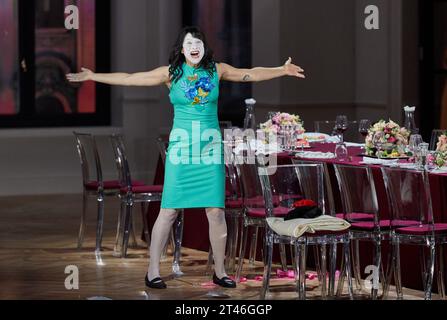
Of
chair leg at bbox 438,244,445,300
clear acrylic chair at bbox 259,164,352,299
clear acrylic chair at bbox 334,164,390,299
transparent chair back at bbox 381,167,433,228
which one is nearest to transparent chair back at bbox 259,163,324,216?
clear acrylic chair at bbox 259,164,352,299

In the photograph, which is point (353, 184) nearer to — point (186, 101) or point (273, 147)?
point (186, 101)

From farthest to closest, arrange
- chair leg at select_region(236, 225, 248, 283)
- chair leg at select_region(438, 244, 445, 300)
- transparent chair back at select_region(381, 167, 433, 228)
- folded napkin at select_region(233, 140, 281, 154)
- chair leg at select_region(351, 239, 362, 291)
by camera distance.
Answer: folded napkin at select_region(233, 140, 281, 154), chair leg at select_region(236, 225, 248, 283), chair leg at select_region(351, 239, 362, 291), chair leg at select_region(438, 244, 445, 300), transparent chair back at select_region(381, 167, 433, 228)

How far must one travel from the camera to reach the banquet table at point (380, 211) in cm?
742

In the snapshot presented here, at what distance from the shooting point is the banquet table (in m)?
7.42

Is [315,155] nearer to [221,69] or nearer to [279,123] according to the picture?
[279,123]

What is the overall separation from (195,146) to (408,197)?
132cm

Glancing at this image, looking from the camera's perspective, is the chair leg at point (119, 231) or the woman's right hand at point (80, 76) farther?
the chair leg at point (119, 231)

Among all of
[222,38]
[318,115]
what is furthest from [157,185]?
[222,38]

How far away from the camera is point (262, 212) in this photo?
7.86 metres

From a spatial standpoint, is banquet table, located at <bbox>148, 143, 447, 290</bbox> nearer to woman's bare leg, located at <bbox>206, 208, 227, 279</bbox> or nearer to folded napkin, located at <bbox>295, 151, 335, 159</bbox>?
folded napkin, located at <bbox>295, 151, 335, 159</bbox>

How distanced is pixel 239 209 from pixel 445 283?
62.7 inches

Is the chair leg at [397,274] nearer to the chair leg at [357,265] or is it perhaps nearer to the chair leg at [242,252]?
the chair leg at [357,265]

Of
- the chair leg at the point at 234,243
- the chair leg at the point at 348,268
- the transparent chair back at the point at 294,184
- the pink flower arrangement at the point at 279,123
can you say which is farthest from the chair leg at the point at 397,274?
the pink flower arrangement at the point at 279,123

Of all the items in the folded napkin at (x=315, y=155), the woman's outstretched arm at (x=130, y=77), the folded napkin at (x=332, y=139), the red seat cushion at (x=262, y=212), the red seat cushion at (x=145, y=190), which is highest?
the woman's outstretched arm at (x=130, y=77)
